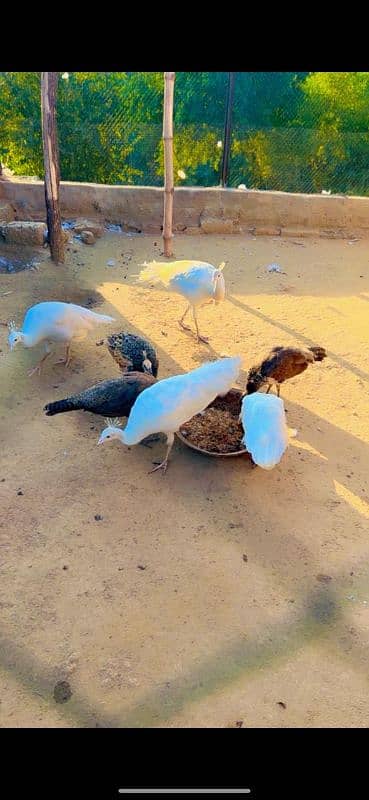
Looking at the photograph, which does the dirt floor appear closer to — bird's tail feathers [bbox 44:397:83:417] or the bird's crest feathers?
the bird's crest feathers

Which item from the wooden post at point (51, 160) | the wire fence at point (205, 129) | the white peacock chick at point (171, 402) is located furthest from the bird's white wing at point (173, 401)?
the wire fence at point (205, 129)

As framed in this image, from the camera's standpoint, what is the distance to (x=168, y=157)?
7.15 m

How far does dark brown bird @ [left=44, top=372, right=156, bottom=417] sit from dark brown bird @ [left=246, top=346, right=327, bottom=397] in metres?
0.84

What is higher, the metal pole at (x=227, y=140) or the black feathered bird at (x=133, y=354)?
the metal pole at (x=227, y=140)

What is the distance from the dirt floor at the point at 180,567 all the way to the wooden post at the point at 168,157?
97.9 inches

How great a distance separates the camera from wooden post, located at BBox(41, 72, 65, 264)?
6641mm

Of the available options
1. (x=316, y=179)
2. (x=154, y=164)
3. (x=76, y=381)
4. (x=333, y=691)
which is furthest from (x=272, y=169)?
(x=333, y=691)

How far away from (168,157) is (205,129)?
2.88m

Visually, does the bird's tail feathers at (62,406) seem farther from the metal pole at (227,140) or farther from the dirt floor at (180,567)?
the metal pole at (227,140)

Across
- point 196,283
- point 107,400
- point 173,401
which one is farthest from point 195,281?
point 173,401

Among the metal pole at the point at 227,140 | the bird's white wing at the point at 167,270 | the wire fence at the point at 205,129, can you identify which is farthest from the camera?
the wire fence at the point at 205,129

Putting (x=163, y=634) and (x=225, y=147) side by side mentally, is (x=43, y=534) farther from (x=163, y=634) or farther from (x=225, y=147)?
(x=225, y=147)

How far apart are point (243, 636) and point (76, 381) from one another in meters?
2.73

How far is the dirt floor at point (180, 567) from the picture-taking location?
2.60 metres
